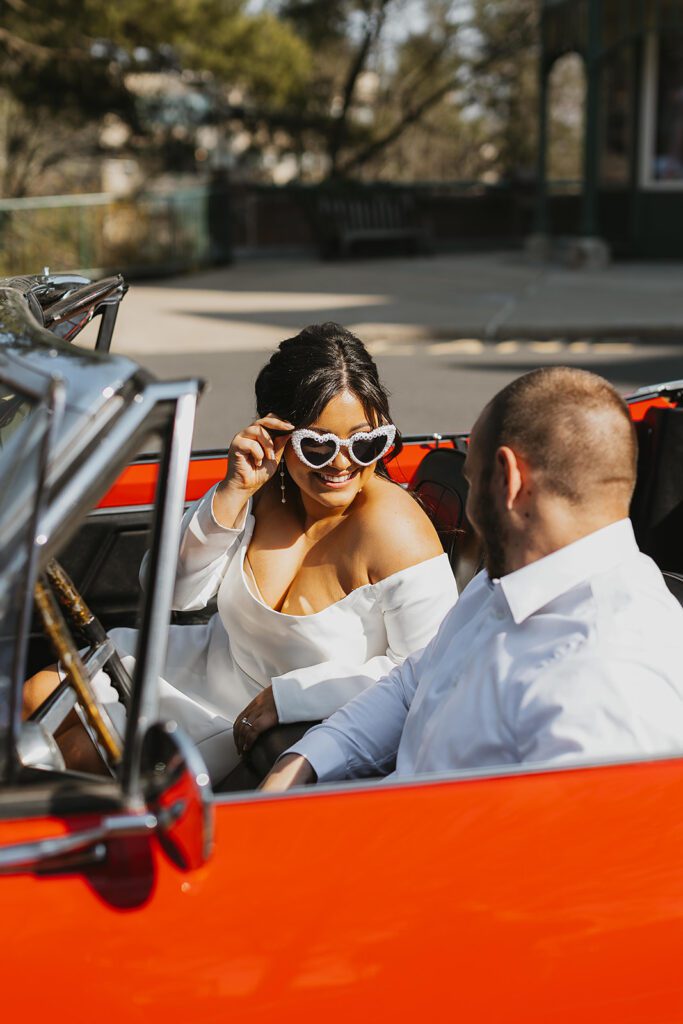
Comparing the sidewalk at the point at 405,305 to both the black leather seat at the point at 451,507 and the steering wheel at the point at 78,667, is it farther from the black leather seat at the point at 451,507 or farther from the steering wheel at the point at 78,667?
the steering wheel at the point at 78,667

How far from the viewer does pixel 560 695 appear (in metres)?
1.71

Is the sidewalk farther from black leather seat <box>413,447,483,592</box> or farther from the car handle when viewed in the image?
the car handle

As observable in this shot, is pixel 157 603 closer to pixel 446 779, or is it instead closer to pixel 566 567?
pixel 446 779

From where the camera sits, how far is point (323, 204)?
2172 centimetres

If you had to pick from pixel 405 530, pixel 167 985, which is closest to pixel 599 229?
pixel 405 530

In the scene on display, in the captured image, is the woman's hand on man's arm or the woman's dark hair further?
the woman's dark hair

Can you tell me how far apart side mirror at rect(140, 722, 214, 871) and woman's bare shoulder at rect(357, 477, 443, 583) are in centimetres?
113

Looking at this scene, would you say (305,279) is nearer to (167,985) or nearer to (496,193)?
(496,193)

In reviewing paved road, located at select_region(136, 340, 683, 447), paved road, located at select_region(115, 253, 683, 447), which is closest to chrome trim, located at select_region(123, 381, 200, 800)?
paved road, located at select_region(136, 340, 683, 447)

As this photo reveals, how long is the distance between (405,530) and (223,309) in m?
11.8

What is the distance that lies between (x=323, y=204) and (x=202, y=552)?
19.8m

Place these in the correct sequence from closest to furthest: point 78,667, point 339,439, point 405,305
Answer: point 78,667 < point 339,439 < point 405,305

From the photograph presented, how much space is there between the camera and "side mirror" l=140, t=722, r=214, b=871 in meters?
1.38

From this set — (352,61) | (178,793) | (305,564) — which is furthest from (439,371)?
(352,61)
